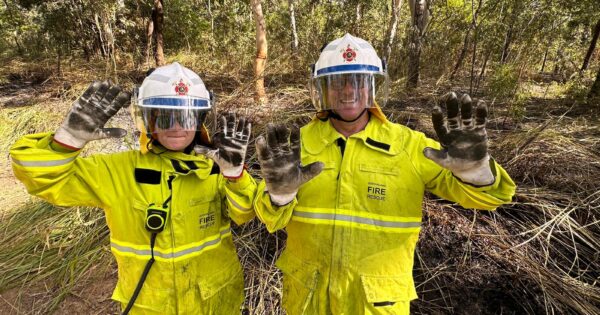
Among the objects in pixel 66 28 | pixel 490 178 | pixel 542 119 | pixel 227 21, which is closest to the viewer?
pixel 490 178

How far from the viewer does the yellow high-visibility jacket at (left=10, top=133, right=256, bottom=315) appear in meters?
1.60

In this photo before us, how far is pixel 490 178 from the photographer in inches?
54.7

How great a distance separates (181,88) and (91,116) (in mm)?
428

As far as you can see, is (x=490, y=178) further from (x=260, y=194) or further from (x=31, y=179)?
(x=31, y=179)

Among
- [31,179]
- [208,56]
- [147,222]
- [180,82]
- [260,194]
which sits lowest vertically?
[147,222]

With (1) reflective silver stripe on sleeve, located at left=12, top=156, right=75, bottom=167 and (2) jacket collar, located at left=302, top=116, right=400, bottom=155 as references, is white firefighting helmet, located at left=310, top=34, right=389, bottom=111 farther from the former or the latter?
(1) reflective silver stripe on sleeve, located at left=12, top=156, right=75, bottom=167

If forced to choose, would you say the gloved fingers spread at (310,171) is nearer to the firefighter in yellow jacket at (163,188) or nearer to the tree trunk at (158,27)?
the firefighter in yellow jacket at (163,188)

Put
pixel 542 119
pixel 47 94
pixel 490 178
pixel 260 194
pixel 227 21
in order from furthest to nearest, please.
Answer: pixel 227 21
pixel 47 94
pixel 542 119
pixel 260 194
pixel 490 178

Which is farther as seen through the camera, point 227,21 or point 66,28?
point 227,21

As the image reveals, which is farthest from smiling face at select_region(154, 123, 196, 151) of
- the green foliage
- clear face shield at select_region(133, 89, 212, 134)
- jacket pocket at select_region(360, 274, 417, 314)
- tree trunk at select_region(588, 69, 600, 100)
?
tree trunk at select_region(588, 69, 600, 100)

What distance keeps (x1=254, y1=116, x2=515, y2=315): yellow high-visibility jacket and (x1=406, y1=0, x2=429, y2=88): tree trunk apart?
4923 millimetres

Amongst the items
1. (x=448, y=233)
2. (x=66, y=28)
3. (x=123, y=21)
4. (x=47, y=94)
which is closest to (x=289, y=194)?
(x=448, y=233)

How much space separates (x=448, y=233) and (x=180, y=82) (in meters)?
2.73

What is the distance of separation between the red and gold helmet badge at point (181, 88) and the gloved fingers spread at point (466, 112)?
1.31 metres
